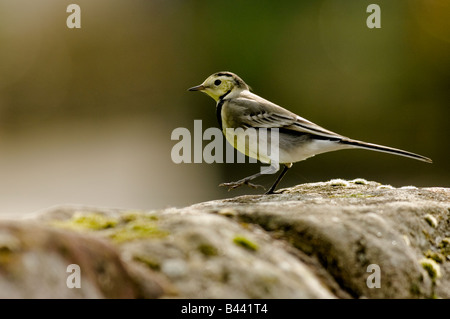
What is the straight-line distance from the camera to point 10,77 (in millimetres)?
20891

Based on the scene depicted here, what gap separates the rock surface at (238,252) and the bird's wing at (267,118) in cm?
240

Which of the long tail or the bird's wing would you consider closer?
the long tail

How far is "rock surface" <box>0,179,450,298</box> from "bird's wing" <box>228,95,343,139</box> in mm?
2397

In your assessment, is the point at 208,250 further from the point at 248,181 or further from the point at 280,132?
the point at 280,132

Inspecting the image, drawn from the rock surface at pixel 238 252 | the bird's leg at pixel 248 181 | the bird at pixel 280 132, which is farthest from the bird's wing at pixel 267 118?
the rock surface at pixel 238 252

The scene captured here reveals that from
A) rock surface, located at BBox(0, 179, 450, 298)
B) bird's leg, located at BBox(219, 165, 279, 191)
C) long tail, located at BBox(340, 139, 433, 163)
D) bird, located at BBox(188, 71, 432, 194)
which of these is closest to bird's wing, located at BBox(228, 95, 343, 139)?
bird, located at BBox(188, 71, 432, 194)

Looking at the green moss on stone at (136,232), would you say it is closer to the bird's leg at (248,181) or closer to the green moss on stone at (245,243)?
the green moss on stone at (245,243)

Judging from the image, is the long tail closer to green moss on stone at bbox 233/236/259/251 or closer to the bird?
the bird

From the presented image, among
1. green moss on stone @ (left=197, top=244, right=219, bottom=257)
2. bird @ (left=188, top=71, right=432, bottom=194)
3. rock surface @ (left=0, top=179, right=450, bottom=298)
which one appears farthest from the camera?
bird @ (left=188, top=71, right=432, bottom=194)

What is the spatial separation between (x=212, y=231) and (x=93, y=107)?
1848cm

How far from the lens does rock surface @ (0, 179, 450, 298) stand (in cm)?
293

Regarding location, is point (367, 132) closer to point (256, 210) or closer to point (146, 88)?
point (146, 88)

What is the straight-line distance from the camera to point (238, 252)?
11.2ft
